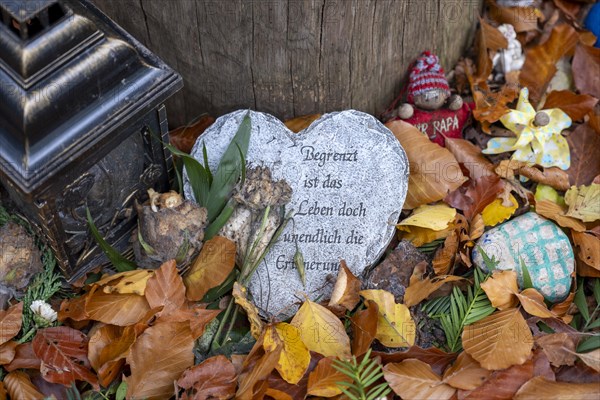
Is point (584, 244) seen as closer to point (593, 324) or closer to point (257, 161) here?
point (593, 324)

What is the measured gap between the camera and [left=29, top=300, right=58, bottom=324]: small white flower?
2.22 meters

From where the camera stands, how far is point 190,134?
2668mm

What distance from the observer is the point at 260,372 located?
6.58 feet

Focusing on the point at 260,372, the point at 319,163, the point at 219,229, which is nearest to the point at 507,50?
the point at 319,163

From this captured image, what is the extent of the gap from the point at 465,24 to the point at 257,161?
106cm

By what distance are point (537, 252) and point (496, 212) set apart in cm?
21

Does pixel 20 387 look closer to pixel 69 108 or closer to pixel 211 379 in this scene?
pixel 211 379

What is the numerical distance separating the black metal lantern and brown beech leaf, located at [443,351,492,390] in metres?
1.16

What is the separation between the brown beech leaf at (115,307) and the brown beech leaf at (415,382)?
77 centimetres

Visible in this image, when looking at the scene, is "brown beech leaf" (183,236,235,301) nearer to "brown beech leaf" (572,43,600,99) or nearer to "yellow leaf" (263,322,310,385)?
"yellow leaf" (263,322,310,385)

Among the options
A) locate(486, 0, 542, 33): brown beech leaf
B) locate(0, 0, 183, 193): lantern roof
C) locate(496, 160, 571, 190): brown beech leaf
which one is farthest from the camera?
locate(486, 0, 542, 33): brown beech leaf

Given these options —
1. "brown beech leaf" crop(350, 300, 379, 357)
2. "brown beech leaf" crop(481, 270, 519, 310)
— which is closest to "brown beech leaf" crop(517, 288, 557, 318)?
"brown beech leaf" crop(481, 270, 519, 310)

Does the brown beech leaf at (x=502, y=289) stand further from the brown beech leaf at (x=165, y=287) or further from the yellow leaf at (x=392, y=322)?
the brown beech leaf at (x=165, y=287)

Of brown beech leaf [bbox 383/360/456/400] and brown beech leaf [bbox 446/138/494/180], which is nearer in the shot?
brown beech leaf [bbox 383/360/456/400]
